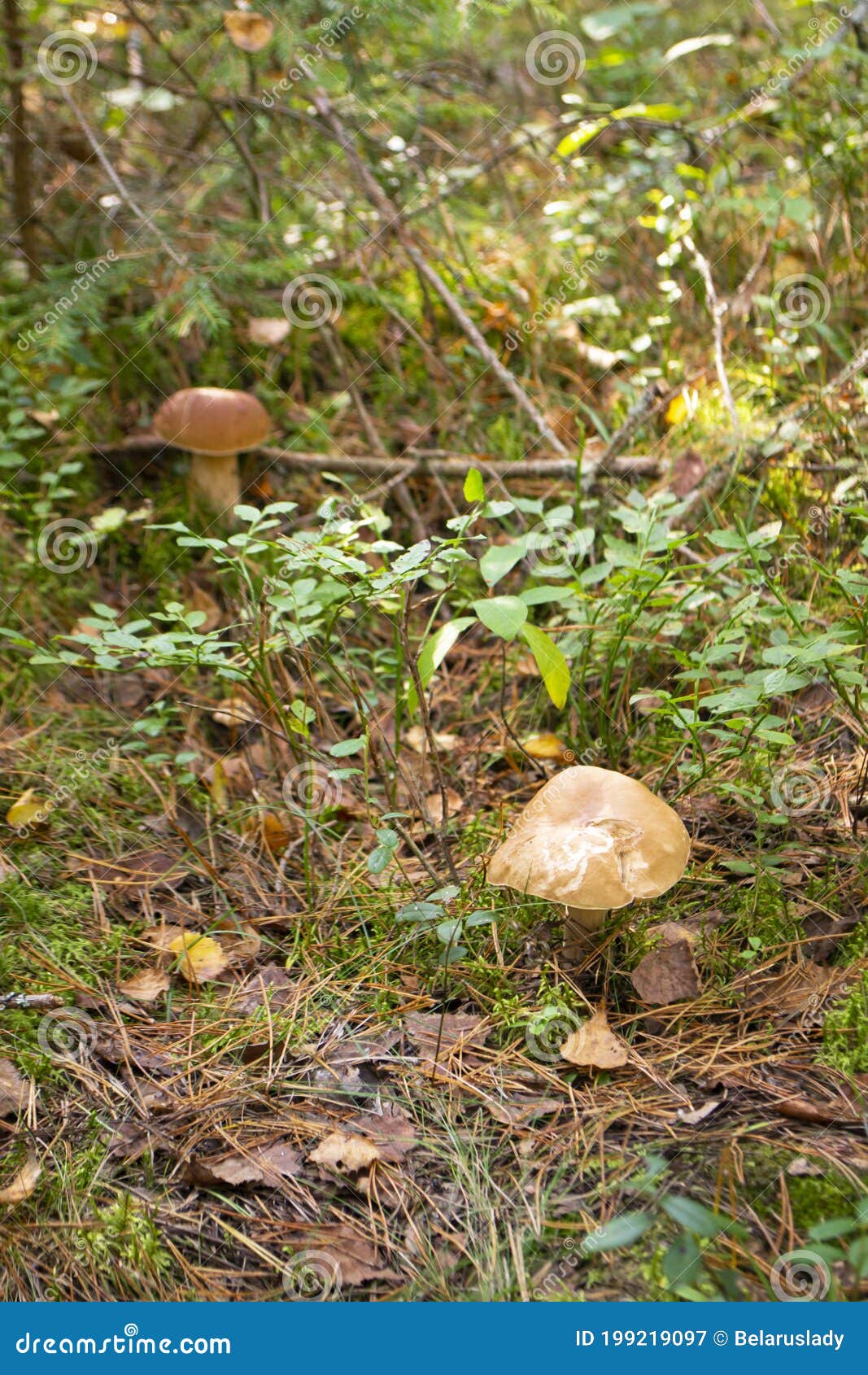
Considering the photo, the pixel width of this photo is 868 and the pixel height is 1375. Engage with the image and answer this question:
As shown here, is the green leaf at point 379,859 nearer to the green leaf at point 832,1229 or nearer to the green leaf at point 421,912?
the green leaf at point 421,912

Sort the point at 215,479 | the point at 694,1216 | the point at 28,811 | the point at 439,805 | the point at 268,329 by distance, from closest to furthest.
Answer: the point at 694,1216
the point at 28,811
the point at 439,805
the point at 215,479
the point at 268,329

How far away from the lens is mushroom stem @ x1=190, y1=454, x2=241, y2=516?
421cm

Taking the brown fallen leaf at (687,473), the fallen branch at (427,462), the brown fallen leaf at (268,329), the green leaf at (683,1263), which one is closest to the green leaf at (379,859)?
the green leaf at (683,1263)

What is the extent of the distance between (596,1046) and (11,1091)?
1.29 metres

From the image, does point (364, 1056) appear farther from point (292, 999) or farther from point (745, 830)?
point (745, 830)

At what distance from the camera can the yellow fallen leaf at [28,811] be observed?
9.81 ft

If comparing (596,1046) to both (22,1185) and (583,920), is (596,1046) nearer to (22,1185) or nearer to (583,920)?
(583,920)

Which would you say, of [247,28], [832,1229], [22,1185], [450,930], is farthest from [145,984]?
[247,28]

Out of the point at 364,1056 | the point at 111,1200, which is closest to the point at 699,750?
the point at 364,1056

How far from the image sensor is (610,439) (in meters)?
4.04

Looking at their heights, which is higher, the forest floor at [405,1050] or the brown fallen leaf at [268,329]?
the brown fallen leaf at [268,329]

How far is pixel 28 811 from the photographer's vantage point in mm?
3041

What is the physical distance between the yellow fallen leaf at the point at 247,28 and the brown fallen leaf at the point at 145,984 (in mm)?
3339

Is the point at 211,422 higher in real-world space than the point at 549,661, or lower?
higher
